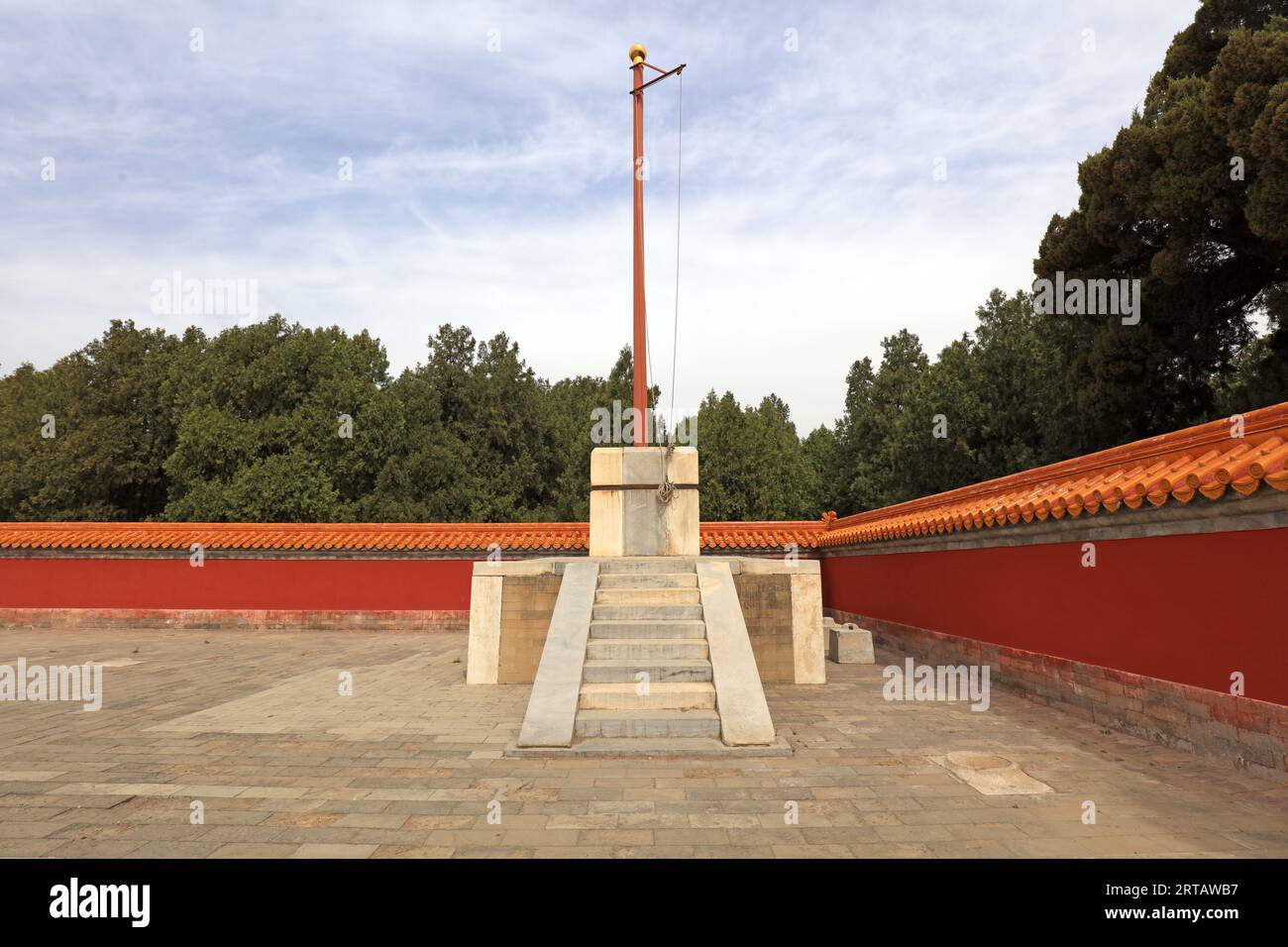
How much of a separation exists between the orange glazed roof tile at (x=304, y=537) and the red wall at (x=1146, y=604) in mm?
7879

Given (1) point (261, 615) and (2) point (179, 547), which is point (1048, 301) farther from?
(2) point (179, 547)

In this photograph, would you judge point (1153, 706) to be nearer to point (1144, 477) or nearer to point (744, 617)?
point (1144, 477)

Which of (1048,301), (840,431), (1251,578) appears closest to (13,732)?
(1251,578)

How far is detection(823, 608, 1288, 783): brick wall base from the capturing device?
5.03 meters

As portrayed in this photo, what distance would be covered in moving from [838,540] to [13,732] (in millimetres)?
13622

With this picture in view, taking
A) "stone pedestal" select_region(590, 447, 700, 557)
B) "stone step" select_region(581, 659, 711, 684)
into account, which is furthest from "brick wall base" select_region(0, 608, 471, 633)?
"stone step" select_region(581, 659, 711, 684)

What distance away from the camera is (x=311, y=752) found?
5.89 meters

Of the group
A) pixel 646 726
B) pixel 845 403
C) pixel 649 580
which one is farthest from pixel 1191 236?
pixel 845 403

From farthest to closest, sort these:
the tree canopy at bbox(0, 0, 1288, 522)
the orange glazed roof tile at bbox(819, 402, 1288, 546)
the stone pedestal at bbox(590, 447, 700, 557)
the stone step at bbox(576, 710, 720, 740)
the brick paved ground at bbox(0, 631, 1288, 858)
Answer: the tree canopy at bbox(0, 0, 1288, 522) < the stone pedestal at bbox(590, 447, 700, 557) < the stone step at bbox(576, 710, 720, 740) < the orange glazed roof tile at bbox(819, 402, 1288, 546) < the brick paved ground at bbox(0, 631, 1288, 858)

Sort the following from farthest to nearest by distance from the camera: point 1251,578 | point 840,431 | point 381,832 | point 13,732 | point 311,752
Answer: point 840,431 → point 13,732 → point 311,752 → point 1251,578 → point 381,832

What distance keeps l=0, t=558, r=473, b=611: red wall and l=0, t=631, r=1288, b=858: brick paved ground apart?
770cm

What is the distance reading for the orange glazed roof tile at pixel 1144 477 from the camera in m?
5.21

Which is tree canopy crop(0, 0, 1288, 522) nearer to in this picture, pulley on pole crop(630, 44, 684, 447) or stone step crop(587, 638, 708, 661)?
pulley on pole crop(630, 44, 684, 447)

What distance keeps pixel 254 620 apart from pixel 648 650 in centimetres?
1193
